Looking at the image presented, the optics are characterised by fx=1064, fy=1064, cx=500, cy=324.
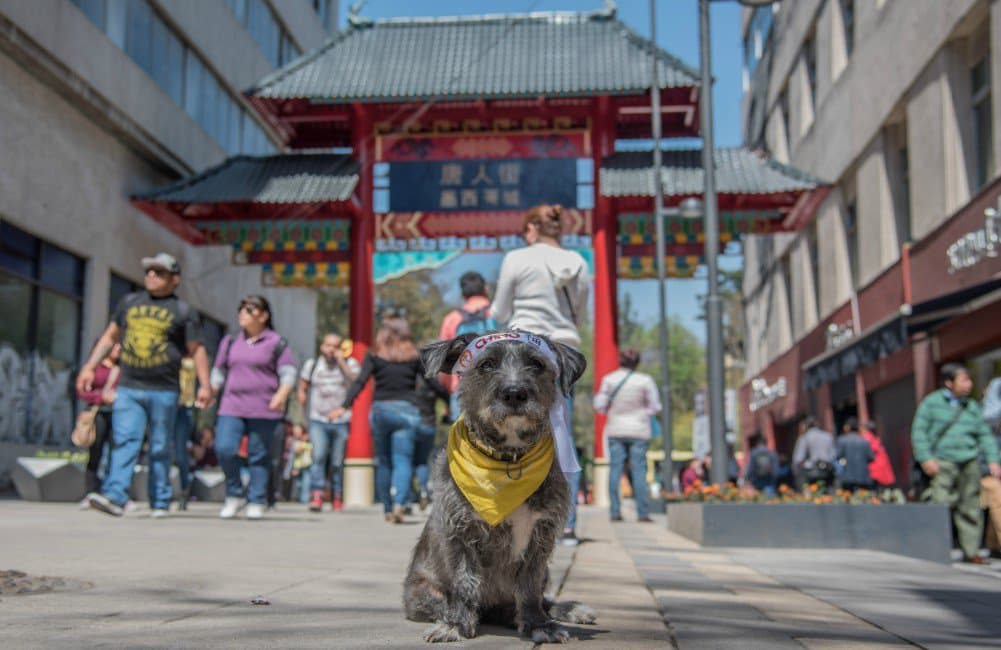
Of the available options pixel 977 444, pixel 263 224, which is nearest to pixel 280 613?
pixel 977 444

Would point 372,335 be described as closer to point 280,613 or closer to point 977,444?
point 977,444

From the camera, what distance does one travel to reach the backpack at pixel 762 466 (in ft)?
→ 76.8

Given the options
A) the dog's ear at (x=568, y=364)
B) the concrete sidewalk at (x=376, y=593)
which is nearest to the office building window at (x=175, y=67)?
the concrete sidewalk at (x=376, y=593)

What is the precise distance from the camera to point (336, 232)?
19.4m

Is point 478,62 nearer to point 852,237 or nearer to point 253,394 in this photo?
point 852,237

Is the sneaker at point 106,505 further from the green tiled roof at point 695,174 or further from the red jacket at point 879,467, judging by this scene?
the red jacket at point 879,467

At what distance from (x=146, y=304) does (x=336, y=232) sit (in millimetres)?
10029

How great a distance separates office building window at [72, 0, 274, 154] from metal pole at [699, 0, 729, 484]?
34.0 feet

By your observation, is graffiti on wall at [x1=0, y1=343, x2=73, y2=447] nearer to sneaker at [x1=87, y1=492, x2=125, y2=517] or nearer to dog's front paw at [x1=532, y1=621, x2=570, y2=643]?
sneaker at [x1=87, y1=492, x2=125, y2=517]

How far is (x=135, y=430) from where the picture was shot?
30.8ft

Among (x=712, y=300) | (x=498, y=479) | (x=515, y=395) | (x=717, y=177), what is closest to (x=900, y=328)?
(x=717, y=177)

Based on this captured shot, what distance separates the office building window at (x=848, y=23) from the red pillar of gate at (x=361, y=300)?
37.5ft

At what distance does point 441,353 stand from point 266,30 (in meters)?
27.2

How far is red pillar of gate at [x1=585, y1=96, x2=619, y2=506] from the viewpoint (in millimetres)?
18219
